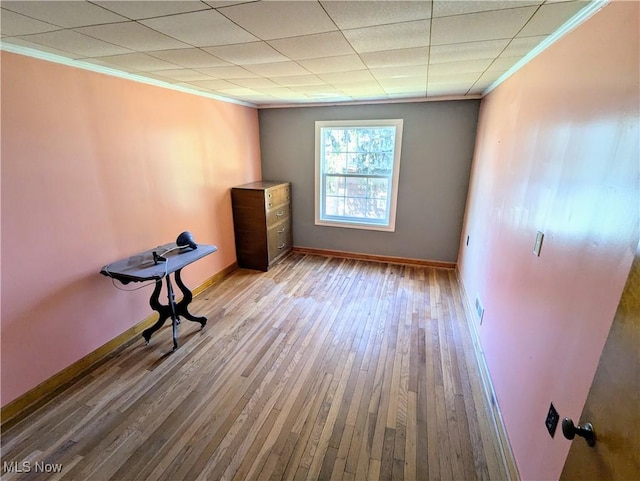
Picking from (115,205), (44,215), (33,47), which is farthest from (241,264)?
(33,47)

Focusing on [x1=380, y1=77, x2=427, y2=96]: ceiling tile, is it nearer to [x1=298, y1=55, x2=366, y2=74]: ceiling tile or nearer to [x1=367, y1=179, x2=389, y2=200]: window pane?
[x1=298, y1=55, x2=366, y2=74]: ceiling tile

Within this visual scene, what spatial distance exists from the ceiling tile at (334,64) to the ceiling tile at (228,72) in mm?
505

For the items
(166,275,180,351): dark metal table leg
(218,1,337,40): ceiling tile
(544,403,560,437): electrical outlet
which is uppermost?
(218,1,337,40): ceiling tile

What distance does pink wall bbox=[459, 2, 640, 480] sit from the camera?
3.03ft

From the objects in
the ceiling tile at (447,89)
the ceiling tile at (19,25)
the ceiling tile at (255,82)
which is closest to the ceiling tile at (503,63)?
the ceiling tile at (447,89)

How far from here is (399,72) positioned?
7.53 ft

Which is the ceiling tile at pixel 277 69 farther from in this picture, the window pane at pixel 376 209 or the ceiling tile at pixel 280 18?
the window pane at pixel 376 209

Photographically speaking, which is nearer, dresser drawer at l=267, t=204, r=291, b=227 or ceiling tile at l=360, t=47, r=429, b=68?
ceiling tile at l=360, t=47, r=429, b=68

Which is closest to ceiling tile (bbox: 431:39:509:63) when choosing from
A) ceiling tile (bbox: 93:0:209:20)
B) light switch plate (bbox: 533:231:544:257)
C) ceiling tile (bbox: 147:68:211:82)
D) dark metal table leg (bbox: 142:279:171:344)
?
light switch plate (bbox: 533:231:544:257)

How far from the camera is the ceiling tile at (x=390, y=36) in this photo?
1403 millimetres

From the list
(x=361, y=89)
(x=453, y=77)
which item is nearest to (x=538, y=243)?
(x=453, y=77)

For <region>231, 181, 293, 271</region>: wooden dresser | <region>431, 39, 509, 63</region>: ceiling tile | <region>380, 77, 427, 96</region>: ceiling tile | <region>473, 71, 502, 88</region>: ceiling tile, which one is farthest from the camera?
<region>231, 181, 293, 271</region>: wooden dresser

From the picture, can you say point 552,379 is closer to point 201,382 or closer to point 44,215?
point 201,382

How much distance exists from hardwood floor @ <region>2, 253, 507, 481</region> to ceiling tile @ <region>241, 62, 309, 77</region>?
218 centimetres
